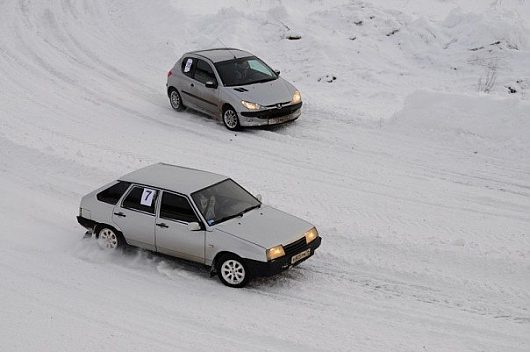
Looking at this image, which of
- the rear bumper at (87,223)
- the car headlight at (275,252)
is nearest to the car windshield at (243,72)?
the rear bumper at (87,223)

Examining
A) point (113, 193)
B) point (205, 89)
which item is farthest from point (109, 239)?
point (205, 89)

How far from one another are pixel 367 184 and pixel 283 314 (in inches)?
208

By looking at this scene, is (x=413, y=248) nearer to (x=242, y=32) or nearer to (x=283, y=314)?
(x=283, y=314)

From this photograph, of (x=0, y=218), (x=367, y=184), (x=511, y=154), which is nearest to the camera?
(x=0, y=218)

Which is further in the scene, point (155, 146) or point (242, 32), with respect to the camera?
point (242, 32)

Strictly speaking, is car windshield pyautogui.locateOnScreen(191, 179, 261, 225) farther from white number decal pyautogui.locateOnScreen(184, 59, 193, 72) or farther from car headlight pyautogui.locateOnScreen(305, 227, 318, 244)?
white number decal pyautogui.locateOnScreen(184, 59, 193, 72)

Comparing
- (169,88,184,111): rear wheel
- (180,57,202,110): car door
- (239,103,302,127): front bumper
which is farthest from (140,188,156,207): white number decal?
(169,88,184,111): rear wheel

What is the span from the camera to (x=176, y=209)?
1180 cm

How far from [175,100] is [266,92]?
9.32 feet

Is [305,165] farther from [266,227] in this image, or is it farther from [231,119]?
[266,227]

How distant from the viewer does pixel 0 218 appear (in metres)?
14.1

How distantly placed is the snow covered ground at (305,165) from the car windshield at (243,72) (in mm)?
1235

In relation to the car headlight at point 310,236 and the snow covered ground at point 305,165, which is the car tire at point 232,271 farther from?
the car headlight at point 310,236

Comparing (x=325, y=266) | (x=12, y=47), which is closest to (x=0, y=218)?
(x=325, y=266)
